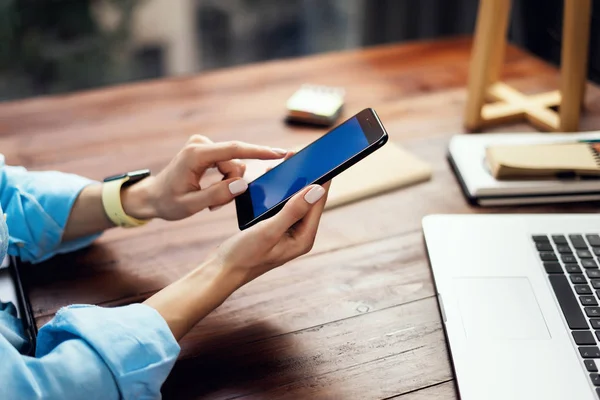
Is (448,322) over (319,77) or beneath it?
beneath

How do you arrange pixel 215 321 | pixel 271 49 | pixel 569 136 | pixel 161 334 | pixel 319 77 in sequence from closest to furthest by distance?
pixel 161 334
pixel 215 321
pixel 569 136
pixel 319 77
pixel 271 49

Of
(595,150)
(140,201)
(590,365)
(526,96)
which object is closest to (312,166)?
(140,201)

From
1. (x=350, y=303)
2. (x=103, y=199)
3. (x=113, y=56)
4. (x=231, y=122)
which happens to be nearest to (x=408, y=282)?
(x=350, y=303)

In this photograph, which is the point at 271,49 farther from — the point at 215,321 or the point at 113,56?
the point at 215,321

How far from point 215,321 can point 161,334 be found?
0.12m

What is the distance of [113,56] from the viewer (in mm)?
2334

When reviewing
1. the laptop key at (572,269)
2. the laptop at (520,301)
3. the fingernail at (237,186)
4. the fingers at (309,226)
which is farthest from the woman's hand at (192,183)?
the laptop key at (572,269)

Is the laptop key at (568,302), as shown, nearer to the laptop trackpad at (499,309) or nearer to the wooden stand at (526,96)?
the laptop trackpad at (499,309)

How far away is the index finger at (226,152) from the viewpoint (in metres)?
0.77

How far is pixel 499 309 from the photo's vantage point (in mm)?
681

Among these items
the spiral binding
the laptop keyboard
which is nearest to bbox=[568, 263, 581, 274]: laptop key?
the laptop keyboard

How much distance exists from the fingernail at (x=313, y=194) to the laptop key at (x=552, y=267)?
28cm

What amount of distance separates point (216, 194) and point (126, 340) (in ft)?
0.83

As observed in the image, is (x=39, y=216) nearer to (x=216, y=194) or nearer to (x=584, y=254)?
(x=216, y=194)
